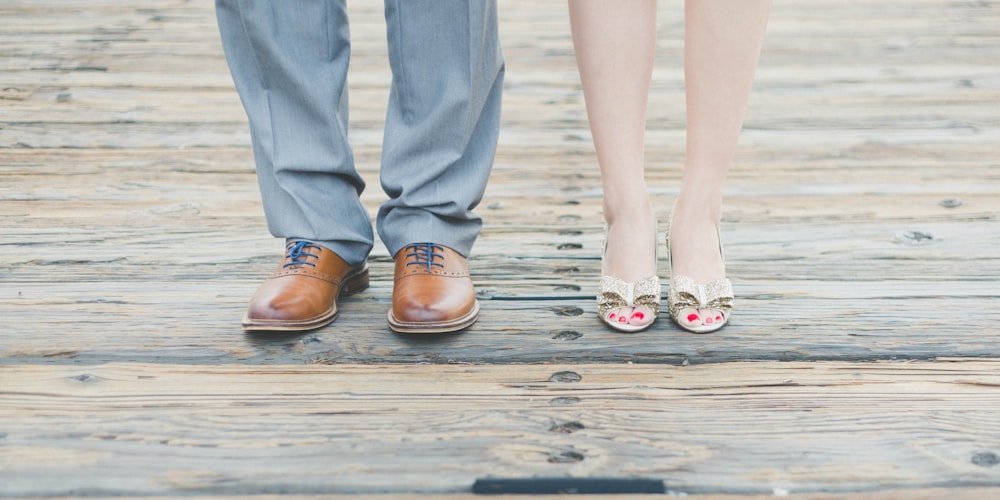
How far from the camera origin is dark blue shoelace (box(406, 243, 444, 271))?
118cm

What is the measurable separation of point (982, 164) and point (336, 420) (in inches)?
58.3

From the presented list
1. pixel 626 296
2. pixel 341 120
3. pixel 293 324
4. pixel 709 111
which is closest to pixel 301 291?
pixel 293 324

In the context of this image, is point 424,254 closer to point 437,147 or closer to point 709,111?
point 437,147

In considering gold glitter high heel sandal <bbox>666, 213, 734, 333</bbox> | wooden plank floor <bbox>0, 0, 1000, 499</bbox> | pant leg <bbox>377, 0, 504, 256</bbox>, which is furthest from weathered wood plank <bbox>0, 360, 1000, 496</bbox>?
pant leg <bbox>377, 0, 504, 256</bbox>

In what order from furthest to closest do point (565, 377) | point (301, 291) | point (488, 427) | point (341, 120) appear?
point (341, 120) < point (301, 291) < point (565, 377) < point (488, 427)

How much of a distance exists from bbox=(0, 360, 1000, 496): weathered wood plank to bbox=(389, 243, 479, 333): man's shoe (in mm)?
77

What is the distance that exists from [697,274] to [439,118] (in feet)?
1.32

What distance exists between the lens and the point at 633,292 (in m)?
1.17

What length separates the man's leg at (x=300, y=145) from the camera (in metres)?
1.13

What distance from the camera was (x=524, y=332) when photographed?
45.0 inches

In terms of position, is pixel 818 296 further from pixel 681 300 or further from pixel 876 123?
pixel 876 123

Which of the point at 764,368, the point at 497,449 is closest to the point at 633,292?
the point at 764,368

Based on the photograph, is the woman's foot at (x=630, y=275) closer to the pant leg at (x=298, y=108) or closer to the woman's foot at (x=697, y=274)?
the woman's foot at (x=697, y=274)

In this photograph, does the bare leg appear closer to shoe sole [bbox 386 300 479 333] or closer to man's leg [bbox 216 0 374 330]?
shoe sole [bbox 386 300 479 333]
